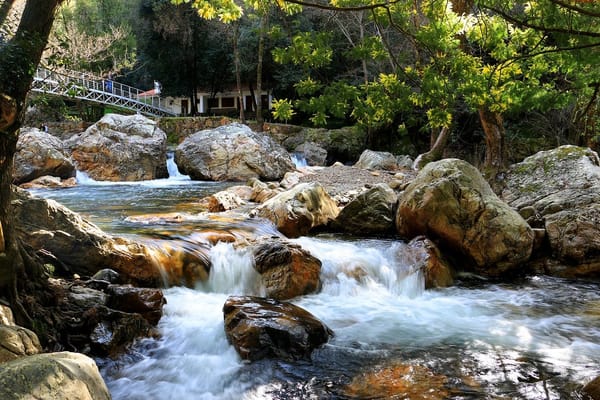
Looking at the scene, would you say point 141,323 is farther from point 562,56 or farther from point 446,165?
point 446,165

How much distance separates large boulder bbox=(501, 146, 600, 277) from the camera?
25.1ft

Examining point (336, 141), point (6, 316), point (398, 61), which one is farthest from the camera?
point (336, 141)

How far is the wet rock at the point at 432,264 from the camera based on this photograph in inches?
286

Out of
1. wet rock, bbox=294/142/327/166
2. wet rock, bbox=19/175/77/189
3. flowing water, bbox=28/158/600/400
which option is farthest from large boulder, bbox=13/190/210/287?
wet rock, bbox=294/142/327/166

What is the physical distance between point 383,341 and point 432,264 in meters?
2.43

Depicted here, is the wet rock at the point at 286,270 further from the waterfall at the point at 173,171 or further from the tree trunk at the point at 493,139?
the waterfall at the point at 173,171

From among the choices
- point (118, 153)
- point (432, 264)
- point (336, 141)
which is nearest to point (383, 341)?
point (432, 264)

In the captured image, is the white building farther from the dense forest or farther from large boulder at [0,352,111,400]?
large boulder at [0,352,111,400]

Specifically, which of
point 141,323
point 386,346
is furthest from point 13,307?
point 386,346

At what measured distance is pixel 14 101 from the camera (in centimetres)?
380

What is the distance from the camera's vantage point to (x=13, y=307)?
12.7ft

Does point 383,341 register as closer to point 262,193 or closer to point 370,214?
point 370,214

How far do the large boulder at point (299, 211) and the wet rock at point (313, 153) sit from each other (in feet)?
41.8

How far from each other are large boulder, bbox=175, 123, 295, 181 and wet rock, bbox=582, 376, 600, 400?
14.4 metres
